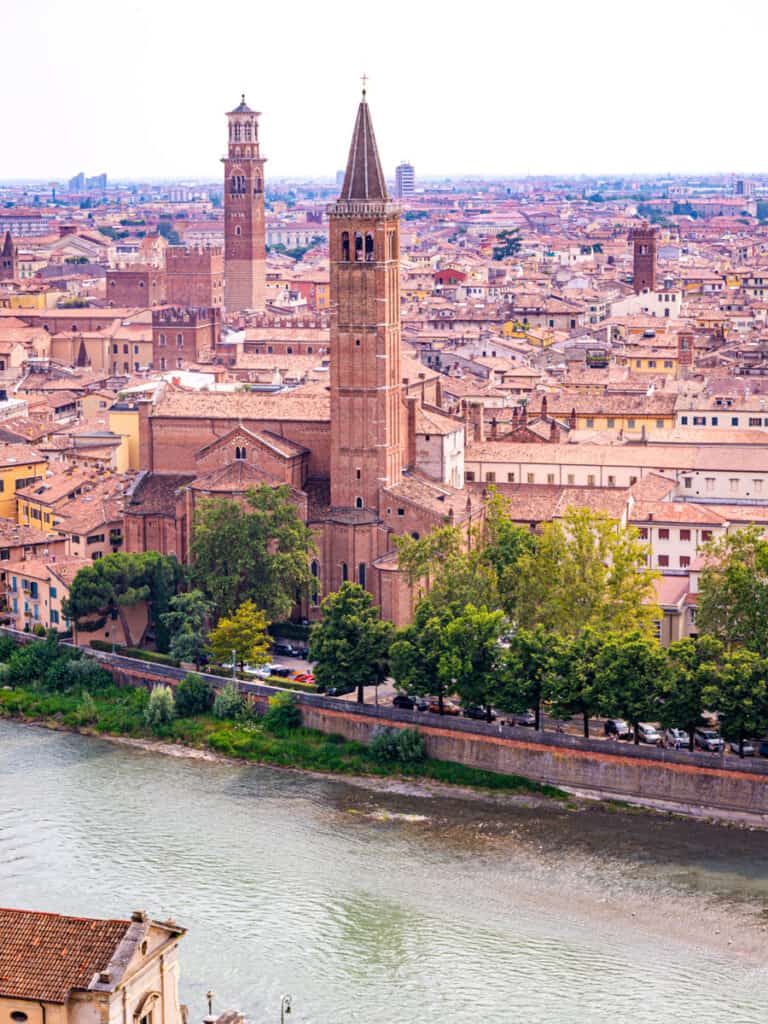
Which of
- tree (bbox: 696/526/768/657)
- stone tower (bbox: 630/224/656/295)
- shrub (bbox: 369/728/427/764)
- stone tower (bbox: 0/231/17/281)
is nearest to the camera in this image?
tree (bbox: 696/526/768/657)

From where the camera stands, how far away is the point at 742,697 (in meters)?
33.1

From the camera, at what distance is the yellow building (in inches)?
1953

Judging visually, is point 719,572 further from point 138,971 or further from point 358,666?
point 138,971

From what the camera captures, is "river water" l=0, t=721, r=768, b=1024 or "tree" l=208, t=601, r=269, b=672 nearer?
"river water" l=0, t=721, r=768, b=1024

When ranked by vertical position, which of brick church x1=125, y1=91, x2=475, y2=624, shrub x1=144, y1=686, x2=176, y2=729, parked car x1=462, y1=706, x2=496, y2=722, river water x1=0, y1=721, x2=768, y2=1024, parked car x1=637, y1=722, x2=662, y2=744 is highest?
brick church x1=125, y1=91, x2=475, y2=624

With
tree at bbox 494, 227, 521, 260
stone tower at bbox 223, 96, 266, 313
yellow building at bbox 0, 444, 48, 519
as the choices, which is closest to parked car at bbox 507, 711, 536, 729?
yellow building at bbox 0, 444, 48, 519

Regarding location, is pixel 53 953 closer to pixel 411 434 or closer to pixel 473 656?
pixel 473 656

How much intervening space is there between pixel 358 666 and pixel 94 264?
309 ft

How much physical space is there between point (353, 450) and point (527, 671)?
9.84 m

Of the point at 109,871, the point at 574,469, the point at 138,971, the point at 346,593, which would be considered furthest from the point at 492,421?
the point at 138,971

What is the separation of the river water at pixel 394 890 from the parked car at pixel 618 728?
2.05 meters

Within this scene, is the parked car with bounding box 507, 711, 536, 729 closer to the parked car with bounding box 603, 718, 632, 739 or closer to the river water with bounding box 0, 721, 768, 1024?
the parked car with bounding box 603, 718, 632, 739

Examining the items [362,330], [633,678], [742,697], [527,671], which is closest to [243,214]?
[362,330]

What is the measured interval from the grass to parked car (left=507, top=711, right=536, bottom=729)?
1.32 m
